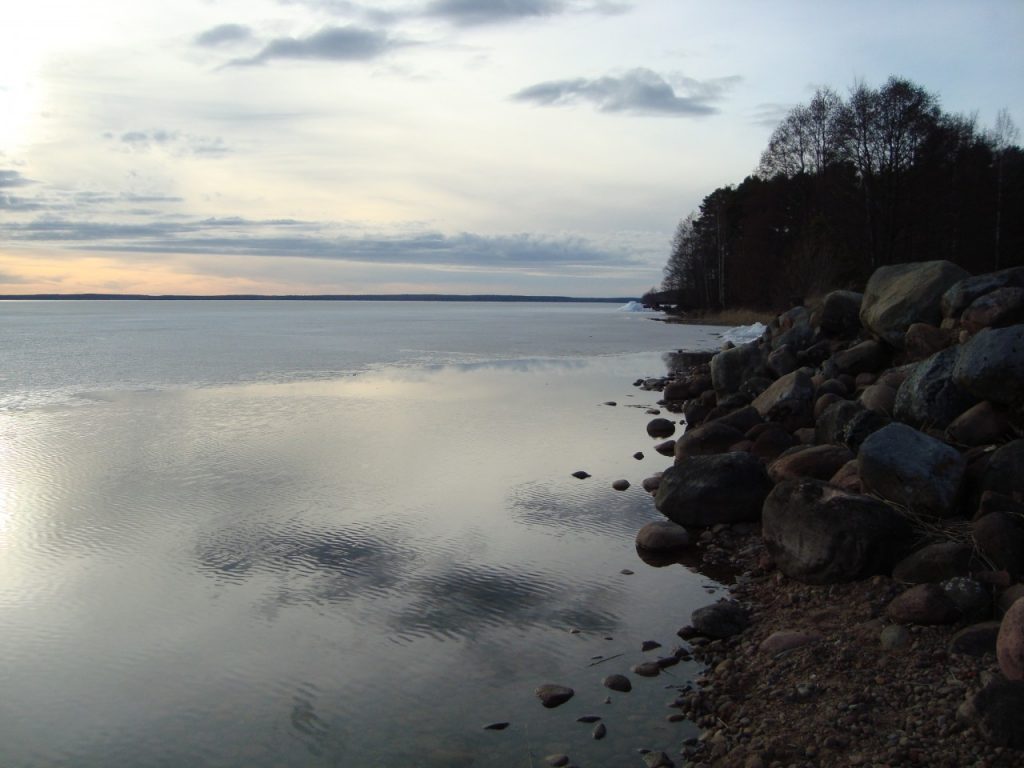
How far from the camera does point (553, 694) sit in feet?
21.7

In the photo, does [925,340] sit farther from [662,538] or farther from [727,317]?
[727,317]

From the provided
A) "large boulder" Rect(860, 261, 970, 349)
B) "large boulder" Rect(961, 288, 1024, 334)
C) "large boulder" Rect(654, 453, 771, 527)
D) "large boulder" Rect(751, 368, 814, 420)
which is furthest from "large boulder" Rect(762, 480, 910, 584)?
"large boulder" Rect(860, 261, 970, 349)

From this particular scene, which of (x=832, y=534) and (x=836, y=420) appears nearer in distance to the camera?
(x=832, y=534)

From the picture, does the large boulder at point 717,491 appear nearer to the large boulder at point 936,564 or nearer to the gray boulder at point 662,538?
the gray boulder at point 662,538

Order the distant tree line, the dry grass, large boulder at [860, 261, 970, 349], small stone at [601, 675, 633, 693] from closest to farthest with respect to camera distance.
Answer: small stone at [601, 675, 633, 693]
large boulder at [860, 261, 970, 349]
the distant tree line
the dry grass

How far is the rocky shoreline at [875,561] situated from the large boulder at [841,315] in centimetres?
436

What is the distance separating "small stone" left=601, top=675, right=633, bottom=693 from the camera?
6.76 meters

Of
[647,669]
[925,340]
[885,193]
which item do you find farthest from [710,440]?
[885,193]

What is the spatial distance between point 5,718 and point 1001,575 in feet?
26.0

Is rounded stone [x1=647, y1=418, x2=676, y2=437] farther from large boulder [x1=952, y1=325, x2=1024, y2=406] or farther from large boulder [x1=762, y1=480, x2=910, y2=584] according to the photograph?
large boulder [x1=762, y1=480, x2=910, y2=584]

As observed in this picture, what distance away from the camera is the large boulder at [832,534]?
8.10m

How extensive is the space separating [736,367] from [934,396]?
29.9 feet

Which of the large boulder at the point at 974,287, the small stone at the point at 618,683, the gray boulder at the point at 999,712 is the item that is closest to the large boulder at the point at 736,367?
the large boulder at the point at 974,287

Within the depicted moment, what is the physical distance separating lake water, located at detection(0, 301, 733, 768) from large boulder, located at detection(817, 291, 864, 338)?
4819 millimetres
